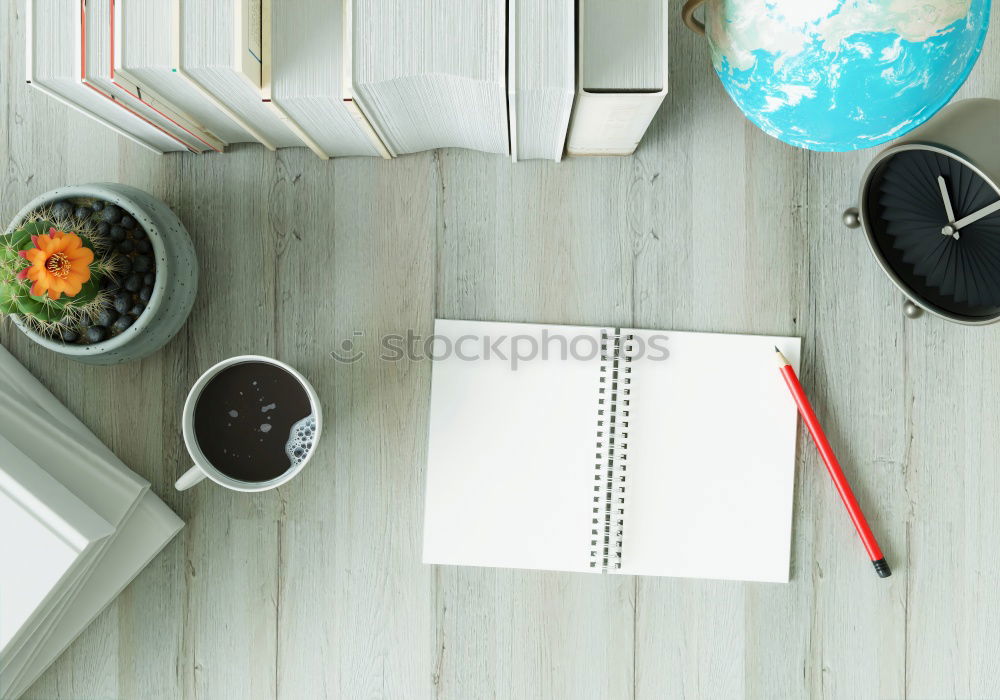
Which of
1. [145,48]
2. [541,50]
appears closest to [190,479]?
[145,48]

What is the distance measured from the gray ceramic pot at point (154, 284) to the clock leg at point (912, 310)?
30.7 inches

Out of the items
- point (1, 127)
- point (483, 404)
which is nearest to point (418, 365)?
point (483, 404)

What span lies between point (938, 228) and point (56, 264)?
830 mm

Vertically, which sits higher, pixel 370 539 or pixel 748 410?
pixel 748 410

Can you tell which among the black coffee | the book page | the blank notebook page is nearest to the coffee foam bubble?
the black coffee

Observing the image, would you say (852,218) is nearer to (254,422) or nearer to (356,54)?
(356,54)

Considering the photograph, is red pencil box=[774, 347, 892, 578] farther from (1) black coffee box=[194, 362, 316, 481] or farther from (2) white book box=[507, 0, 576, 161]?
(1) black coffee box=[194, 362, 316, 481]

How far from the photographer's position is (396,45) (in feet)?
1.86

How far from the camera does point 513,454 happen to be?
2.50 feet

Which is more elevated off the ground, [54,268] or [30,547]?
[54,268]

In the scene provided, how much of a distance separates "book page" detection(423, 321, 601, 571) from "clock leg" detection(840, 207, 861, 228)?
0.30m

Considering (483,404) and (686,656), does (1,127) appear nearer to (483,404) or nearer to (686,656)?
(483,404)

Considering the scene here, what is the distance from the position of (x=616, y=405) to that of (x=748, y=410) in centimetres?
15

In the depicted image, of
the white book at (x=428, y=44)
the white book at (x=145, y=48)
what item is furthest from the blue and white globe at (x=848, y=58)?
the white book at (x=145, y=48)
